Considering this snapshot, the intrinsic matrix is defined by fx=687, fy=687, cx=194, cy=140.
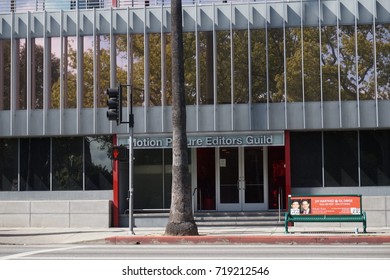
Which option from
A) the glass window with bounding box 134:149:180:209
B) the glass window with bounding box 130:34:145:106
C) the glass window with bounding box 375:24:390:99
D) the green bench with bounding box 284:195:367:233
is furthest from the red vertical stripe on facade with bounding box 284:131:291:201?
the glass window with bounding box 130:34:145:106

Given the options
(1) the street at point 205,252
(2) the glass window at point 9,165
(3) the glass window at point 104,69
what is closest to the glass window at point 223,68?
(3) the glass window at point 104,69

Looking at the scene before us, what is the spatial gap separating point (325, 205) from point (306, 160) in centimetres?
466

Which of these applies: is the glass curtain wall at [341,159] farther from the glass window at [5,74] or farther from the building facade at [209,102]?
the glass window at [5,74]

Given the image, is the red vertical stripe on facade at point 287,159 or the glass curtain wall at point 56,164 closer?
the red vertical stripe on facade at point 287,159

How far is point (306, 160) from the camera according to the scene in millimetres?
26406

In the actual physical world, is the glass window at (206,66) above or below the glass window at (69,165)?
above

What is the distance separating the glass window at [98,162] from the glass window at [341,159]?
8505mm

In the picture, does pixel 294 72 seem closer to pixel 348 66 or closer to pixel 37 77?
pixel 348 66

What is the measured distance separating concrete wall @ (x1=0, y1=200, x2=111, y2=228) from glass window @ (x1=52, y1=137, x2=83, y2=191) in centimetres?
89

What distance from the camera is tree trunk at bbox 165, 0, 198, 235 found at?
2077cm

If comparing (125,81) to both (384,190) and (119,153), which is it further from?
(384,190)

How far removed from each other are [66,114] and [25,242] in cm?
732

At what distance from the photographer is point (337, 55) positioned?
26.2 metres

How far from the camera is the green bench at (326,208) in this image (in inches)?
858
